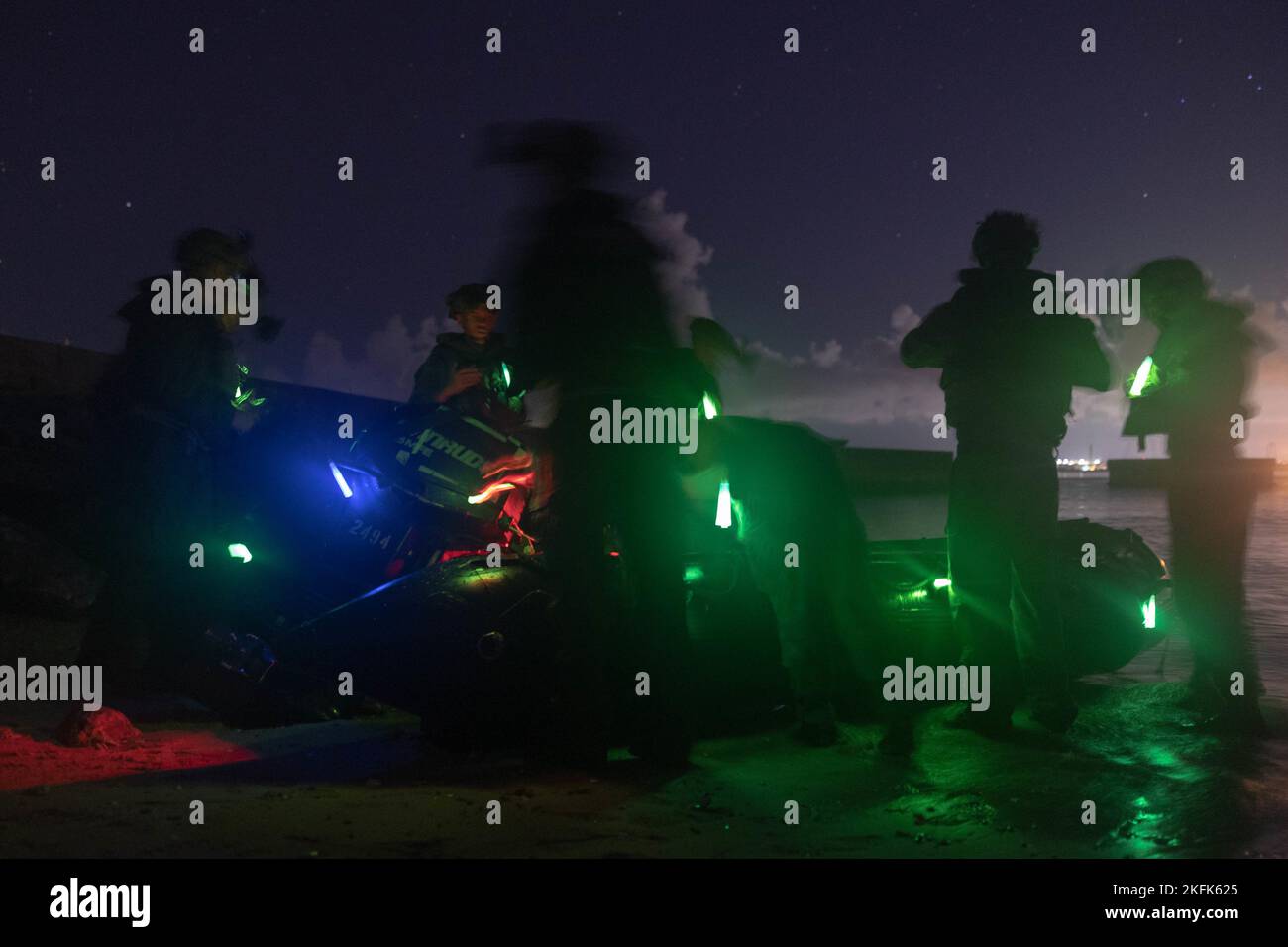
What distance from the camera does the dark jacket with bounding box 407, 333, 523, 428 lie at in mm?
5066

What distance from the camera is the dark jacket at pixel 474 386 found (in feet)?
16.6

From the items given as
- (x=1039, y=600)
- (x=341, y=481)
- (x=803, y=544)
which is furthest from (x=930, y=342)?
(x=341, y=481)

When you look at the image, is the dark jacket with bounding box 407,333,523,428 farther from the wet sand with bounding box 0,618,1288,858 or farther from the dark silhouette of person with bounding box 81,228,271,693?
the wet sand with bounding box 0,618,1288,858

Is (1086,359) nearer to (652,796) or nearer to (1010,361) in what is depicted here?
(1010,361)

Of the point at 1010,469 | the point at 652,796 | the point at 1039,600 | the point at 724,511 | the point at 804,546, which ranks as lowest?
the point at 652,796

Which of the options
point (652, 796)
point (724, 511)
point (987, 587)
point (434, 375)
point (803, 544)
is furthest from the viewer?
point (434, 375)

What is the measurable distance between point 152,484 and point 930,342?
3758mm

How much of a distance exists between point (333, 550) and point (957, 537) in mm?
2882

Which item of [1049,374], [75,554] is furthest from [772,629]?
[75,554]

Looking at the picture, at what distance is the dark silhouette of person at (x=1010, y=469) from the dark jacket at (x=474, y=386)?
2.20 m

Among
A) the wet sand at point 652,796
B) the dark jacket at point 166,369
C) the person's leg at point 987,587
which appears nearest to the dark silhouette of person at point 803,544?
the wet sand at point 652,796

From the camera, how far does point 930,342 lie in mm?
4648

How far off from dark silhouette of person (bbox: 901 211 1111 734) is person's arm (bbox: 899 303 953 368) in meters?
0.01
